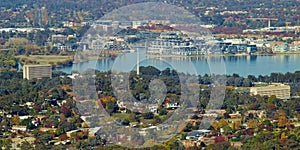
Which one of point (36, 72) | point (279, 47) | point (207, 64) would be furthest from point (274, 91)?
point (279, 47)

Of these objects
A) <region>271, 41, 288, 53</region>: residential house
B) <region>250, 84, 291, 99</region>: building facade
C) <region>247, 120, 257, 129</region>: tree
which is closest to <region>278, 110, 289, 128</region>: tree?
<region>247, 120, 257, 129</region>: tree

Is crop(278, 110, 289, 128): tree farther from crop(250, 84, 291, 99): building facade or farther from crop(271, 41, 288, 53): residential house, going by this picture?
crop(271, 41, 288, 53): residential house

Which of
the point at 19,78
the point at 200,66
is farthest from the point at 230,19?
the point at 19,78

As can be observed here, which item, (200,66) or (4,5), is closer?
(200,66)

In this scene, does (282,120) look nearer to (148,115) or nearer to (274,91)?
(148,115)

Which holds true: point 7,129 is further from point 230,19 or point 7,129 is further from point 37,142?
point 230,19

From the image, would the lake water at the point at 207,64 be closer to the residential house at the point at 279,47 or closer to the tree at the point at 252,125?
the residential house at the point at 279,47
